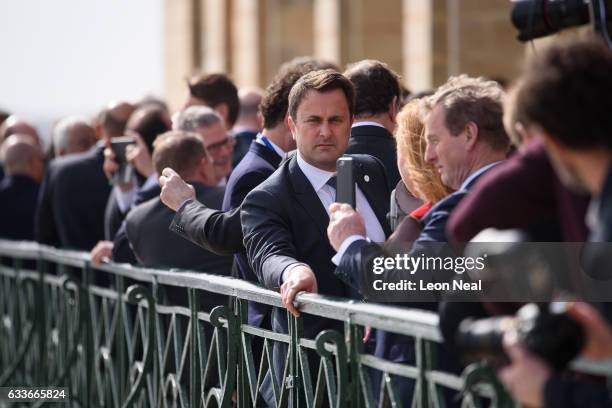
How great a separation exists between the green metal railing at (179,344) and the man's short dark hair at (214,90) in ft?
3.78

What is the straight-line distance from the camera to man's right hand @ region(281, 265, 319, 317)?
15.7ft

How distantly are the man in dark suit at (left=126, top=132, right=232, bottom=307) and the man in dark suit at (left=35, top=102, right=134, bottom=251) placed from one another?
7.24ft

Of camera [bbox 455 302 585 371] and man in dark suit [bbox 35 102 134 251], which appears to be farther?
man in dark suit [bbox 35 102 134 251]

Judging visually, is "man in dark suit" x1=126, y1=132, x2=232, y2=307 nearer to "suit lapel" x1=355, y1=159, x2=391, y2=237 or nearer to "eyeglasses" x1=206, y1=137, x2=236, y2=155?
"eyeglasses" x1=206, y1=137, x2=236, y2=155

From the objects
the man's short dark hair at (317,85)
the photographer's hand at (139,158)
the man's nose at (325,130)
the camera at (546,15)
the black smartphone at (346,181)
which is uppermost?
the camera at (546,15)

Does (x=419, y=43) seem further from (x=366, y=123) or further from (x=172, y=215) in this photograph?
(x=366, y=123)

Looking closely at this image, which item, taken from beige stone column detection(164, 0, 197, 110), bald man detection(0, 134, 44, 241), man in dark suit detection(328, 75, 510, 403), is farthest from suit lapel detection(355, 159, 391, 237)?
beige stone column detection(164, 0, 197, 110)

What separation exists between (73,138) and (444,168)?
19.5 feet

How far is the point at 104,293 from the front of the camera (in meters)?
7.57

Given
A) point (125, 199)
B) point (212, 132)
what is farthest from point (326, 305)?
point (125, 199)

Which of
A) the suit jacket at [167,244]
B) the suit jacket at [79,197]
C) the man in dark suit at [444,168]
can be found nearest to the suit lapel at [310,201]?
the man in dark suit at [444,168]

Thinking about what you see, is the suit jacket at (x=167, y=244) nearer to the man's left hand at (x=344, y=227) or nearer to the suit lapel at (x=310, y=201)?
the suit lapel at (x=310, y=201)

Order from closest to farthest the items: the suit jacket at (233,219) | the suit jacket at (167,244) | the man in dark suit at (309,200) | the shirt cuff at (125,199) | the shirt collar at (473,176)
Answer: the shirt collar at (473,176)
the man in dark suit at (309,200)
the suit jacket at (233,219)
the suit jacket at (167,244)
the shirt cuff at (125,199)

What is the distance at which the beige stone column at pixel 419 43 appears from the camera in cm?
1845
